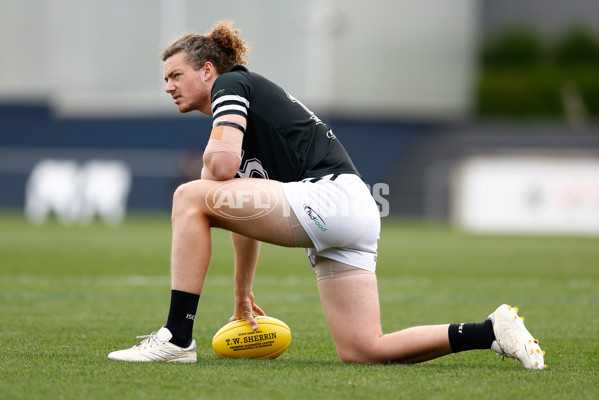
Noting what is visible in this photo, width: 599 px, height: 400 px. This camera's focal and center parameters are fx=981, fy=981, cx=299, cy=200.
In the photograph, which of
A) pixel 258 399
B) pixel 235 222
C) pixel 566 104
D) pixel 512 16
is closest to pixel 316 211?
pixel 235 222

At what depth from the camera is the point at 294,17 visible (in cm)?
2472

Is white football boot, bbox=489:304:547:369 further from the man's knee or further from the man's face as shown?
the man's face

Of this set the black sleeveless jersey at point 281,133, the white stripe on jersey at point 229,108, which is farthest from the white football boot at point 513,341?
the white stripe on jersey at point 229,108

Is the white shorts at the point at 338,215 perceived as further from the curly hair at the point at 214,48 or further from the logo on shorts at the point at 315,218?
the curly hair at the point at 214,48

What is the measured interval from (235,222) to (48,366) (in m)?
1.08

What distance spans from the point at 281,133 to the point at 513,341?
1466mm

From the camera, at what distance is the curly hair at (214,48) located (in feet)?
16.0

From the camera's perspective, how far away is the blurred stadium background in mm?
24438

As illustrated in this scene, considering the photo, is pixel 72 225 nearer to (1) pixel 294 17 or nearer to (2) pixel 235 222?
(1) pixel 294 17

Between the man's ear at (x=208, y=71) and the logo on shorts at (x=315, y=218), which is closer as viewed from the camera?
the logo on shorts at (x=315, y=218)

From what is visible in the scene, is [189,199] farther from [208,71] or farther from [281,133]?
[208,71]

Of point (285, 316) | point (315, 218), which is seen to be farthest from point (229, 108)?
point (285, 316)

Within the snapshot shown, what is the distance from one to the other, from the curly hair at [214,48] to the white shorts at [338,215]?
0.75m

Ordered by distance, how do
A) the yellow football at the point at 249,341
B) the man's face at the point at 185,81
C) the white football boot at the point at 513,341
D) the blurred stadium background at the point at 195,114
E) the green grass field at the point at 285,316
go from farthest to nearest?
the blurred stadium background at the point at 195,114 < the yellow football at the point at 249,341 < the man's face at the point at 185,81 < the white football boot at the point at 513,341 < the green grass field at the point at 285,316
